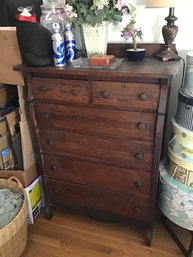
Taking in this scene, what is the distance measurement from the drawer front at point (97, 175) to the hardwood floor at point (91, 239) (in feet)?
1.20

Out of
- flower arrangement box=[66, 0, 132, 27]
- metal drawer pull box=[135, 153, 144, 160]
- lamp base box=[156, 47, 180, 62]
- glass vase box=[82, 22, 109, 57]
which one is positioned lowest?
metal drawer pull box=[135, 153, 144, 160]

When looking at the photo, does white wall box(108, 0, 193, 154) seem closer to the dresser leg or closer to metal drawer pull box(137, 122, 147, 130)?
metal drawer pull box(137, 122, 147, 130)

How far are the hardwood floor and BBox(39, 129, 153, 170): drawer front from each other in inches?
21.4

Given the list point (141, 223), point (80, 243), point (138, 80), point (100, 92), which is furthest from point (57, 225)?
point (138, 80)

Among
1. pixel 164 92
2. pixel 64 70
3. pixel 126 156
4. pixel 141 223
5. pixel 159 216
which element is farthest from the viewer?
pixel 159 216

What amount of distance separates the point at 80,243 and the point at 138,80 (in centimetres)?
108

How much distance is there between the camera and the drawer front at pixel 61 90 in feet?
4.27

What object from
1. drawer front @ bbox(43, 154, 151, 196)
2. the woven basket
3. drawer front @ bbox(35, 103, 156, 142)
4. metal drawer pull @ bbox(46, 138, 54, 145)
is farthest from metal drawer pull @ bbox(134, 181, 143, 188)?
the woven basket

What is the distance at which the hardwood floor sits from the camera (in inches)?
60.9

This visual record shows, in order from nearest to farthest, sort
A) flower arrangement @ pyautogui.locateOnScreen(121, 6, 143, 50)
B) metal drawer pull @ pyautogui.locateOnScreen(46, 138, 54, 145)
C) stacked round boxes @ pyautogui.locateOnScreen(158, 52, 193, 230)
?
stacked round boxes @ pyautogui.locateOnScreen(158, 52, 193, 230) < flower arrangement @ pyautogui.locateOnScreen(121, 6, 143, 50) < metal drawer pull @ pyautogui.locateOnScreen(46, 138, 54, 145)

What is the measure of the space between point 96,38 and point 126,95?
0.40m

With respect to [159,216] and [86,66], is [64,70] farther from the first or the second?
[159,216]

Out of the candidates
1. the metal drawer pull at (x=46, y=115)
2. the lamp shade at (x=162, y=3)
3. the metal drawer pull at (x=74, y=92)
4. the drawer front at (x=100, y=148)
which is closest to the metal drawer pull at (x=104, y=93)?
the metal drawer pull at (x=74, y=92)

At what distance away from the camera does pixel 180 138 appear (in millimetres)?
1329
